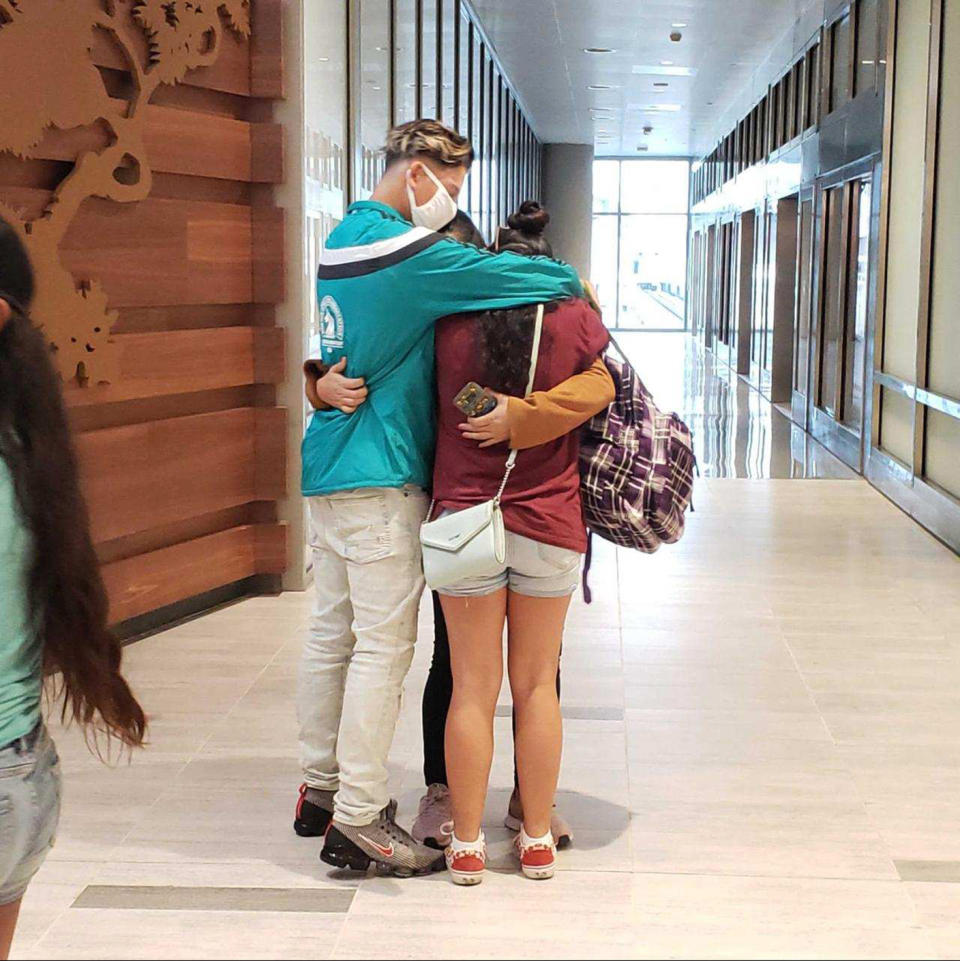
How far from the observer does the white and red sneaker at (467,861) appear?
296 centimetres

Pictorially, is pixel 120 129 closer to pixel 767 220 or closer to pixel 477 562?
pixel 477 562

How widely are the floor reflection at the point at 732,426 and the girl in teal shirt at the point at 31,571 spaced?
26.3 feet

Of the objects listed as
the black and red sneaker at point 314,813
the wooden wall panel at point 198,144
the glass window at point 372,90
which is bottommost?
the black and red sneaker at point 314,813

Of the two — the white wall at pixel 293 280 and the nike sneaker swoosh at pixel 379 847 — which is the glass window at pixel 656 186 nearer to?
the white wall at pixel 293 280

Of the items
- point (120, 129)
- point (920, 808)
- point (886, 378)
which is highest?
point (120, 129)

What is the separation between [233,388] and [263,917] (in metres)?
3.17

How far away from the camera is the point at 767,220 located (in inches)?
643

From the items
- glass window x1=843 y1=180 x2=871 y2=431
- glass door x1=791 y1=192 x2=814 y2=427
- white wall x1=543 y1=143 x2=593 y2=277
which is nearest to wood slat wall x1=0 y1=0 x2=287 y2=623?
glass window x1=843 y1=180 x2=871 y2=431

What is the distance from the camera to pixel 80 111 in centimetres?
457

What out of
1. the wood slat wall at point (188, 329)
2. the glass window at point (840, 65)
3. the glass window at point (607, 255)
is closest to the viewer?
the wood slat wall at point (188, 329)

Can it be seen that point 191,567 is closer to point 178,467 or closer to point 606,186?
point 178,467

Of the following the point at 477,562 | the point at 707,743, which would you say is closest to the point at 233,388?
the point at 707,743

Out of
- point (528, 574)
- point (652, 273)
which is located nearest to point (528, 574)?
point (528, 574)

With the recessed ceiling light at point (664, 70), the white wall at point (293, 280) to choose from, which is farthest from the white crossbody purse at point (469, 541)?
the recessed ceiling light at point (664, 70)
